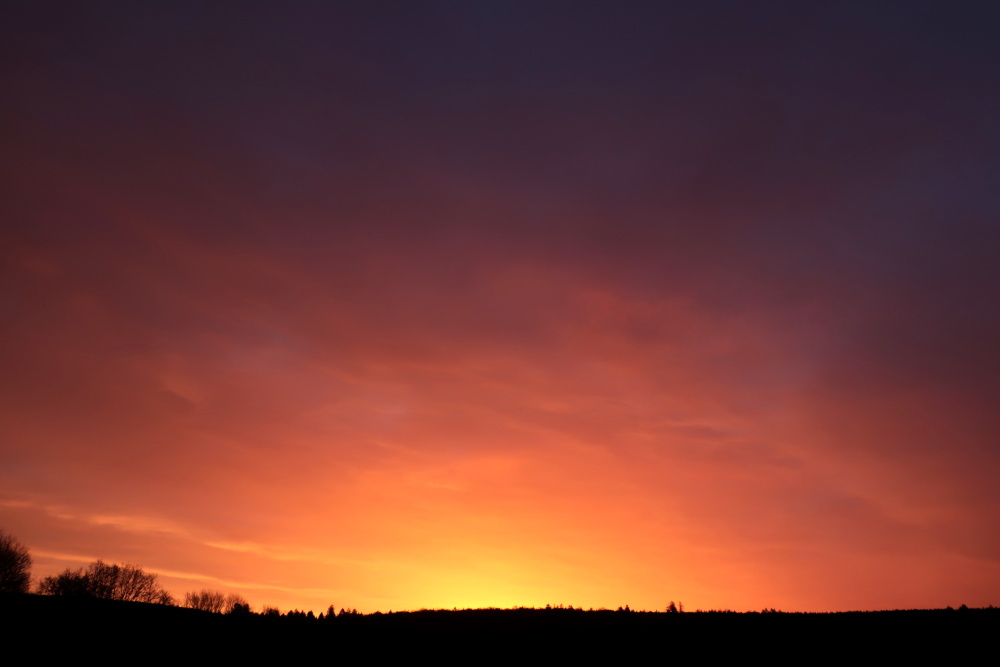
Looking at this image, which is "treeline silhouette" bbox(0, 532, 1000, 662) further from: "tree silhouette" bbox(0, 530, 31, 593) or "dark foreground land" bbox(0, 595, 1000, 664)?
"tree silhouette" bbox(0, 530, 31, 593)

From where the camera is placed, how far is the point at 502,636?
27.2m

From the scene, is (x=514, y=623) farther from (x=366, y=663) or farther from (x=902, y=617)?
(x=902, y=617)

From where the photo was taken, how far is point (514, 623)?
98.9 ft

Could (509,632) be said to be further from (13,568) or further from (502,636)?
(13,568)

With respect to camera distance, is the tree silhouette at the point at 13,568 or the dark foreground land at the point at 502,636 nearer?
the dark foreground land at the point at 502,636

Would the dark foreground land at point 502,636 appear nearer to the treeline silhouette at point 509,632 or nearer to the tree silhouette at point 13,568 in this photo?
the treeline silhouette at point 509,632

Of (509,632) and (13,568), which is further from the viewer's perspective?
(13,568)

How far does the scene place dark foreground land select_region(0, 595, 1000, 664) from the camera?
2409 cm

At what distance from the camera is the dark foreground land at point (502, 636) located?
24.1 meters

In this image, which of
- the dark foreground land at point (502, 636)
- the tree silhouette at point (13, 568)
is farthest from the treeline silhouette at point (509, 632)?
the tree silhouette at point (13, 568)

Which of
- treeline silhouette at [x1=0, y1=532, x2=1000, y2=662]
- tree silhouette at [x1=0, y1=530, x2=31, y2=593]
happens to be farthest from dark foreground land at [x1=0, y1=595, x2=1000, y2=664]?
tree silhouette at [x1=0, y1=530, x2=31, y2=593]

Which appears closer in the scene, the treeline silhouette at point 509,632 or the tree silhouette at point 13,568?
the treeline silhouette at point 509,632

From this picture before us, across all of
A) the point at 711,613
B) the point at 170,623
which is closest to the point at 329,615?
the point at 170,623

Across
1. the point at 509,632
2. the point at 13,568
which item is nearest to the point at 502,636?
the point at 509,632
